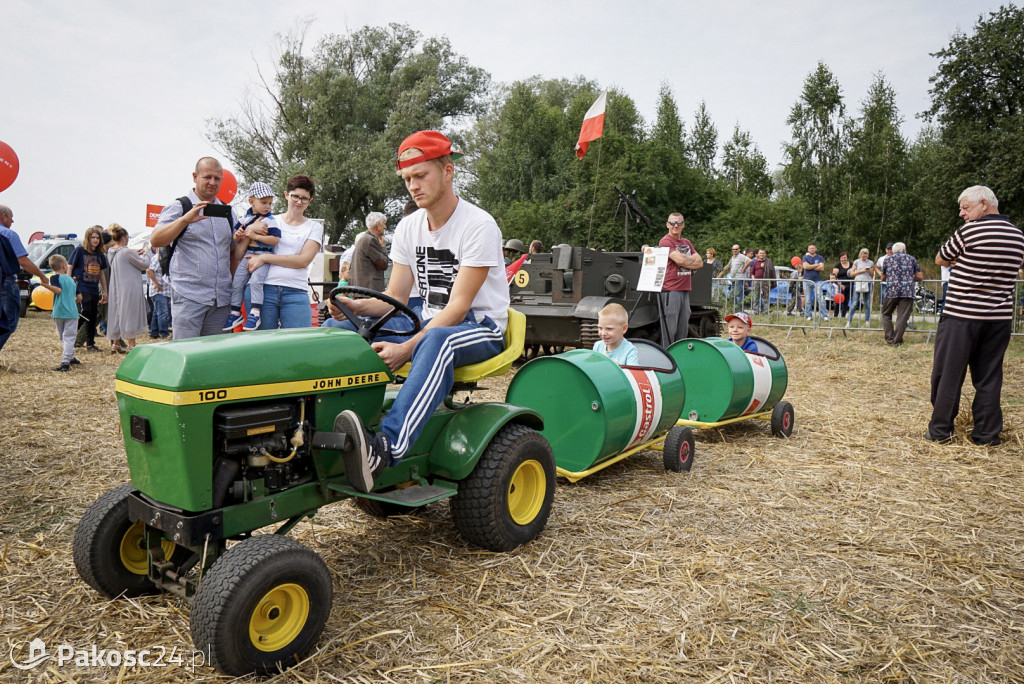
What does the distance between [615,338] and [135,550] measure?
11.3 ft

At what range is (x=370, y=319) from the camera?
3.55 metres

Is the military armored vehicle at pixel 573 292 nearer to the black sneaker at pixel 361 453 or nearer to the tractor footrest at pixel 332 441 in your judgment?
the black sneaker at pixel 361 453

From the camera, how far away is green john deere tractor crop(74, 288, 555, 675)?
2455mm

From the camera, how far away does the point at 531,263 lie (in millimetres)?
10914

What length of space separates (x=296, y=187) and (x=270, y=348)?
9.21 feet

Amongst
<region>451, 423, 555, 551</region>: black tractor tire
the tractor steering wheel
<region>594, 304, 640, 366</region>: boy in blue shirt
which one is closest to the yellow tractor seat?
the tractor steering wheel

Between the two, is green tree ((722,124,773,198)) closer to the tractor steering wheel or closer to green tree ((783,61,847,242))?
green tree ((783,61,847,242))

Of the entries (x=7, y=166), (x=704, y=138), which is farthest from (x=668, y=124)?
(x=7, y=166)

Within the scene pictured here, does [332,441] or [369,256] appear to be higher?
[369,256]

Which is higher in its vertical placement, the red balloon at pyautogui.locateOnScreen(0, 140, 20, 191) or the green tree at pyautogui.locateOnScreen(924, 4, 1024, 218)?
the green tree at pyautogui.locateOnScreen(924, 4, 1024, 218)

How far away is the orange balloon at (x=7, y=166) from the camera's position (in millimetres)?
7066

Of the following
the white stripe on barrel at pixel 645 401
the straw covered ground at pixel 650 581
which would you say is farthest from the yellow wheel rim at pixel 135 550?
the white stripe on barrel at pixel 645 401

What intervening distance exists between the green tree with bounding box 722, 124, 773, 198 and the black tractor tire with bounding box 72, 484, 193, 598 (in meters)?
47.7

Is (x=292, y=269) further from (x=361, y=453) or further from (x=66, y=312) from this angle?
(x=66, y=312)
